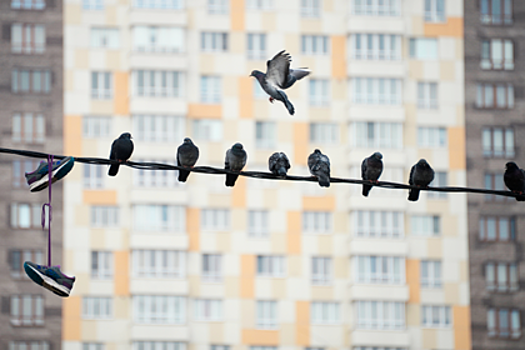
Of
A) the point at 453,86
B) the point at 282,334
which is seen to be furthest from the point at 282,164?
the point at 453,86

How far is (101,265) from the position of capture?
5422cm

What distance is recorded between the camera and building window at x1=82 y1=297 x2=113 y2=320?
53.7 metres

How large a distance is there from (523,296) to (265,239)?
486 inches

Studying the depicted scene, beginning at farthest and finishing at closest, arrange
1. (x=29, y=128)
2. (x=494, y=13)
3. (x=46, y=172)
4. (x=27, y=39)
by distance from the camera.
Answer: (x=494, y=13)
(x=27, y=39)
(x=29, y=128)
(x=46, y=172)

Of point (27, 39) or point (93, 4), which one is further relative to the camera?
point (93, 4)

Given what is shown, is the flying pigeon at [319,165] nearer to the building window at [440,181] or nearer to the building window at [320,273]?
the building window at [320,273]

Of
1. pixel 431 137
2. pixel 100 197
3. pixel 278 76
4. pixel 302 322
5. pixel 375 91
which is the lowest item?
pixel 302 322

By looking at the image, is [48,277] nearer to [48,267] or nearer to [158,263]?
[48,267]

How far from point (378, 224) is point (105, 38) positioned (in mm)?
15091

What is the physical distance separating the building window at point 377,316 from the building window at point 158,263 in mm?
8117

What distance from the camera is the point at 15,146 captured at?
55.0m

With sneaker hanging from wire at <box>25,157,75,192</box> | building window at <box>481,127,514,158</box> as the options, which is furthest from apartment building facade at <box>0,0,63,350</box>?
sneaker hanging from wire at <box>25,157,75,192</box>

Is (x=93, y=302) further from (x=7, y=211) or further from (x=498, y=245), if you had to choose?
(x=498, y=245)

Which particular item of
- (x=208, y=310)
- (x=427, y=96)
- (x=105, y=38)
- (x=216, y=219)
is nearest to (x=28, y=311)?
(x=208, y=310)
